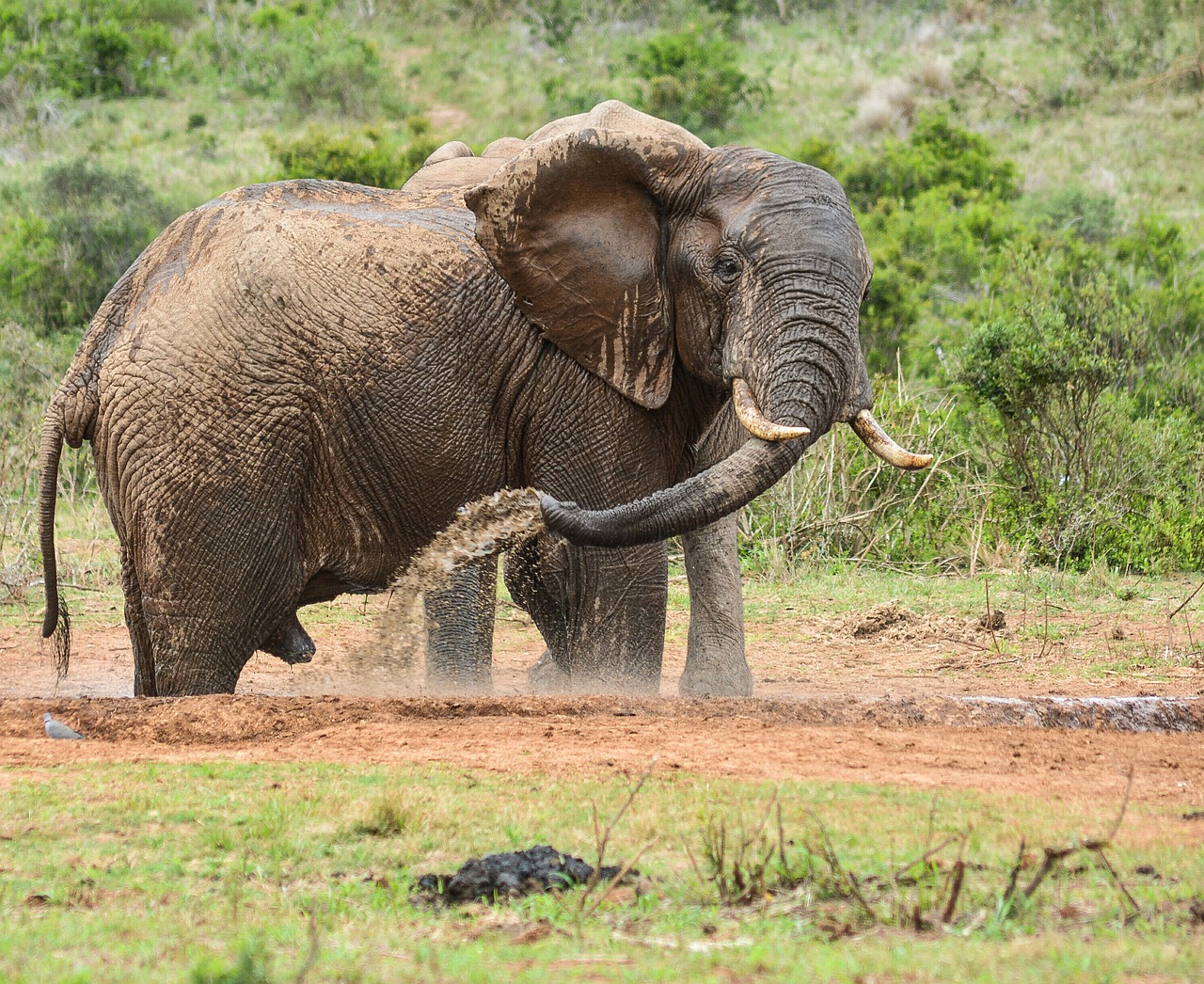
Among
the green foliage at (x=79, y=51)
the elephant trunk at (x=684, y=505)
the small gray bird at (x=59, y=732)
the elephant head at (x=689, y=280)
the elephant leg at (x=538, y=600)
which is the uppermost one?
the green foliage at (x=79, y=51)

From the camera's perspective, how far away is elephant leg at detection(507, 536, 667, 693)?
6.47m

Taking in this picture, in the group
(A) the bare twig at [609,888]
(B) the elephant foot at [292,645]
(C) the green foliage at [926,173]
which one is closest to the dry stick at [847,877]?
(A) the bare twig at [609,888]

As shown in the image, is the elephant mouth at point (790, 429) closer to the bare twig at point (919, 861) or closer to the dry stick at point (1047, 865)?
the bare twig at point (919, 861)

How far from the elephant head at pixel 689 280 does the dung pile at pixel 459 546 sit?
56 cm

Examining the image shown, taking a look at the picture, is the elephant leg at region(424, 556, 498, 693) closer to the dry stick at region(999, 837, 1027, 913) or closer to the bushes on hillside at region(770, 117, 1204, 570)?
the dry stick at region(999, 837, 1027, 913)

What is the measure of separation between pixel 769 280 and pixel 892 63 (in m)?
33.4

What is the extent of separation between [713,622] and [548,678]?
0.83 meters

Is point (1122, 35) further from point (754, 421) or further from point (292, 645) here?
point (754, 421)

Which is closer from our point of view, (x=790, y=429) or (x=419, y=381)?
(x=790, y=429)

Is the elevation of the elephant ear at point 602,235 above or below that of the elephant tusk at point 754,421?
above

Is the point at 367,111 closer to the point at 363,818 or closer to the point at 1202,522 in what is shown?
the point at 1202,522

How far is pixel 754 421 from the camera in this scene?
5.76 m

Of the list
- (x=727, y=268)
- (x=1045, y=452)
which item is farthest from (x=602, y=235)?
(x=1045, y=452)

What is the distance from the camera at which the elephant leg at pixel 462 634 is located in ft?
24.4
